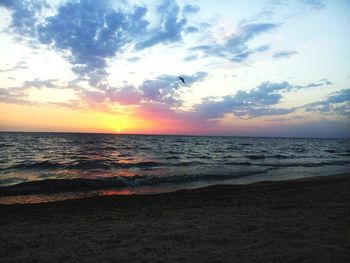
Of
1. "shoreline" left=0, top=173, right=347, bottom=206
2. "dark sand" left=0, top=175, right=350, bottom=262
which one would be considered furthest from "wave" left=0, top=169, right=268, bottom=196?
"dark sand" left=0, top=175, right=350, bottom=262

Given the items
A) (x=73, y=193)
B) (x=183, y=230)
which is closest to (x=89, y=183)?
(x=73, y=193)

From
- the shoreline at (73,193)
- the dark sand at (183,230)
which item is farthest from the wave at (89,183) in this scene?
the dark sand at (183,230)

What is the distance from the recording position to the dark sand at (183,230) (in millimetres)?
5633

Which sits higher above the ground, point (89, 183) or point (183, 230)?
point (183, 230)

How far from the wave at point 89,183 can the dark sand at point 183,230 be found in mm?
4399

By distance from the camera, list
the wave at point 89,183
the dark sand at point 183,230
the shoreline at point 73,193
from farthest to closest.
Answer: the wave at point 89,183 → the shoreline at point 73,193 → the dark sand at point 183,230

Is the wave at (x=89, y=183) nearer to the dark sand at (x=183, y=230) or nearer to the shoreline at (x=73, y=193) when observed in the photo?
the shoreline at (x=73, y=193)

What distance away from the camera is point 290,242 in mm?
6156

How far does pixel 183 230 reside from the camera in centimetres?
723

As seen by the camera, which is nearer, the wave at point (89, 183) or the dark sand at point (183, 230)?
the dark sand at point (183, 230)

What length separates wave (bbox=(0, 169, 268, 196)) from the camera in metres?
15.5

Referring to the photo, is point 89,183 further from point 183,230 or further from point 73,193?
point 183,230

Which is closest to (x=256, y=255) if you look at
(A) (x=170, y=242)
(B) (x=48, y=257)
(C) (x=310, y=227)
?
(A) (x=170, y=242)

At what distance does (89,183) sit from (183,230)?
11659 millimetres
